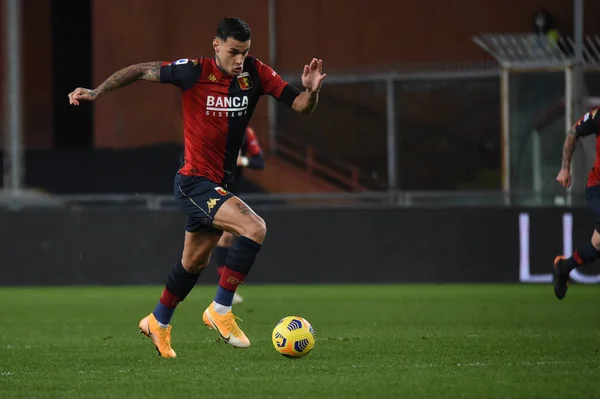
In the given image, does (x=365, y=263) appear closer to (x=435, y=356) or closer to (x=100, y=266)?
(x=100, y=266)

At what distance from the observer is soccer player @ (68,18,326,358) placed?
7547 mm

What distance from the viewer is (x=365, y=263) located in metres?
16.0

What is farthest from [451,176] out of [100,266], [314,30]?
[100,266]

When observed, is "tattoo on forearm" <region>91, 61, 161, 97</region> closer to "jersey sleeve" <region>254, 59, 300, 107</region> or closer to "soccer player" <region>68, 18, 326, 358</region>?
"soccer player" <region>68, 18, 326, 358</region>

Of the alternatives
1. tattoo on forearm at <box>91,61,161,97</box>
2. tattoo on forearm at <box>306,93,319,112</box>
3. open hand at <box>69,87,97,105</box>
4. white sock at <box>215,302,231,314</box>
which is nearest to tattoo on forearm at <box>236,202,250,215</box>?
white sock at <box>215,302,231,314</box>

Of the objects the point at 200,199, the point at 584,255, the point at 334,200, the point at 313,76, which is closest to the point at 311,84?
the point at 313,76

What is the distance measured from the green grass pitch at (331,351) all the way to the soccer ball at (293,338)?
0.08 meters

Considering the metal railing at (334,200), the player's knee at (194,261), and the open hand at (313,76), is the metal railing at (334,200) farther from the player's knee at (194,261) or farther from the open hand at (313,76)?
the open hand at (313,76)

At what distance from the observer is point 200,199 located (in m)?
7.67

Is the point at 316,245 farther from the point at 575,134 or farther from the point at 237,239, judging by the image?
the point at 237,239

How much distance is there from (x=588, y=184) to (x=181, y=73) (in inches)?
193

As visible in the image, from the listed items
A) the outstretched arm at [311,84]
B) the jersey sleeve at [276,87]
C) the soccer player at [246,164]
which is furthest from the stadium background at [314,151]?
the outstretched arm at [311,84]

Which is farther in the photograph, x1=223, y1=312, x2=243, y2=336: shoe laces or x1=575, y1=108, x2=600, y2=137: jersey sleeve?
x1=575, y1=108, x2=600, y2=137: jersey sleeve

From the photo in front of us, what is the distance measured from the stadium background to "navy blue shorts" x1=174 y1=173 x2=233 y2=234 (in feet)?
27.1
